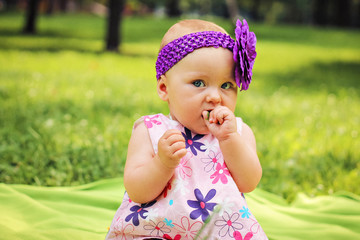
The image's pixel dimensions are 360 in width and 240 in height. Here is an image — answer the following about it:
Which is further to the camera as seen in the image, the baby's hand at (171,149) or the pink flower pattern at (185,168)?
the pink flower pattern at (185,168)

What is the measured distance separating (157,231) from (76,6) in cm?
4184

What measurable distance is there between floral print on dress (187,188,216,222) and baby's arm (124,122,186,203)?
0.14 meters

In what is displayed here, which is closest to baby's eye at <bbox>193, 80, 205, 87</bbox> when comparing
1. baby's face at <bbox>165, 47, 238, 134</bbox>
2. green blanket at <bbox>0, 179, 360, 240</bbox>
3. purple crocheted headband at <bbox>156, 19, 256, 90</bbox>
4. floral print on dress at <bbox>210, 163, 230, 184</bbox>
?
baby's face at <bbox>165, 47, 238, 134</bbox>

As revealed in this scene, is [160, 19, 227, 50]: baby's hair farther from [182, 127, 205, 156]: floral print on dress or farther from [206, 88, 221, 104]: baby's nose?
[182, 127, 205, 156]: floral print on dress

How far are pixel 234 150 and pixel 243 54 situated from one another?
0.41m

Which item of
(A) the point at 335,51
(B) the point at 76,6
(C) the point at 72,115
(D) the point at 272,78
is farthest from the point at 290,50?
(B) the point at 76,6

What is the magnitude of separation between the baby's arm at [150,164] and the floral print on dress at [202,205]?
142 millimetres

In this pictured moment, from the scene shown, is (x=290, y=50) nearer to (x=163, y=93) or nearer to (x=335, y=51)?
(x=335, y=51)

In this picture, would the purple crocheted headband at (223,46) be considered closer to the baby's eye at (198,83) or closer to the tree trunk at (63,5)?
the baby's eye at (198,83)

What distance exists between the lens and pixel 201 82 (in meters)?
1.72

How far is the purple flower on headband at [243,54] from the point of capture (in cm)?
171

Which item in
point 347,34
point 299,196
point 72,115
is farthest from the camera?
point 347,34

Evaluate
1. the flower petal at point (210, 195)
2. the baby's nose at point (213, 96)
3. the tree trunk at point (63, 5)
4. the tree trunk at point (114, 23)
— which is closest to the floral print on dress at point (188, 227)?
the flower petal at point (210, 195)

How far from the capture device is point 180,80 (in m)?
1.73
